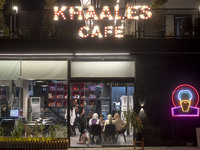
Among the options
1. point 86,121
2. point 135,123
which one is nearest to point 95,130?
point 86,121

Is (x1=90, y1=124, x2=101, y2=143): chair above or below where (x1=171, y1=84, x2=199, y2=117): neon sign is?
below

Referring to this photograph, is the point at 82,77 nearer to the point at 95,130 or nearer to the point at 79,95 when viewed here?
the point at 79,95

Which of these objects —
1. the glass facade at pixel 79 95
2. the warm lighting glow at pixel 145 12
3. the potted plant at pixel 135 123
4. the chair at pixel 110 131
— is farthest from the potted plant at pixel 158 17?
the chair at pixel 110 131

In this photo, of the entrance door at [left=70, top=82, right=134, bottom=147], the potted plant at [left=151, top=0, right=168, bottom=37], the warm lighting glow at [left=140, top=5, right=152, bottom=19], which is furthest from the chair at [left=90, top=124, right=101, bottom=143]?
the potted plant at [left=151, top=0, right=168, bottom=37]

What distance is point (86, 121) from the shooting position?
46.6 ft

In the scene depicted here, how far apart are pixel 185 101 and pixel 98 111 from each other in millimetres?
3983

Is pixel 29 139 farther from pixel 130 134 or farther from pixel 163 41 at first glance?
pixel 163 41

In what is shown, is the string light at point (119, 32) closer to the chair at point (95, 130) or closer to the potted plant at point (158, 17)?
the potted plant at point (158, 17)

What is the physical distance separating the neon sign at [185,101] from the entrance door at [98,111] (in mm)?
1967

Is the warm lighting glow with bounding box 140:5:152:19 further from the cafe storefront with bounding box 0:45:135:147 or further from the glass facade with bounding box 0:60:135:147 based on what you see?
the glass facade with bounding box 0:60:135:147

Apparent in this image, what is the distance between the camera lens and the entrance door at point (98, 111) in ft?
44.0

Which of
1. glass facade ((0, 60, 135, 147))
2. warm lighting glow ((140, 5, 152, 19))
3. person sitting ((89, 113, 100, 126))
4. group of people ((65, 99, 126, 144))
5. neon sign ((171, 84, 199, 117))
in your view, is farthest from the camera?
person sitting ((89, 113, 100, 126))

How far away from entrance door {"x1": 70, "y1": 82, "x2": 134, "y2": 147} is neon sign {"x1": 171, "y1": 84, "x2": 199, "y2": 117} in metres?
1.97

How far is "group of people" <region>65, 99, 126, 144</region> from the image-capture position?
13594 mm
